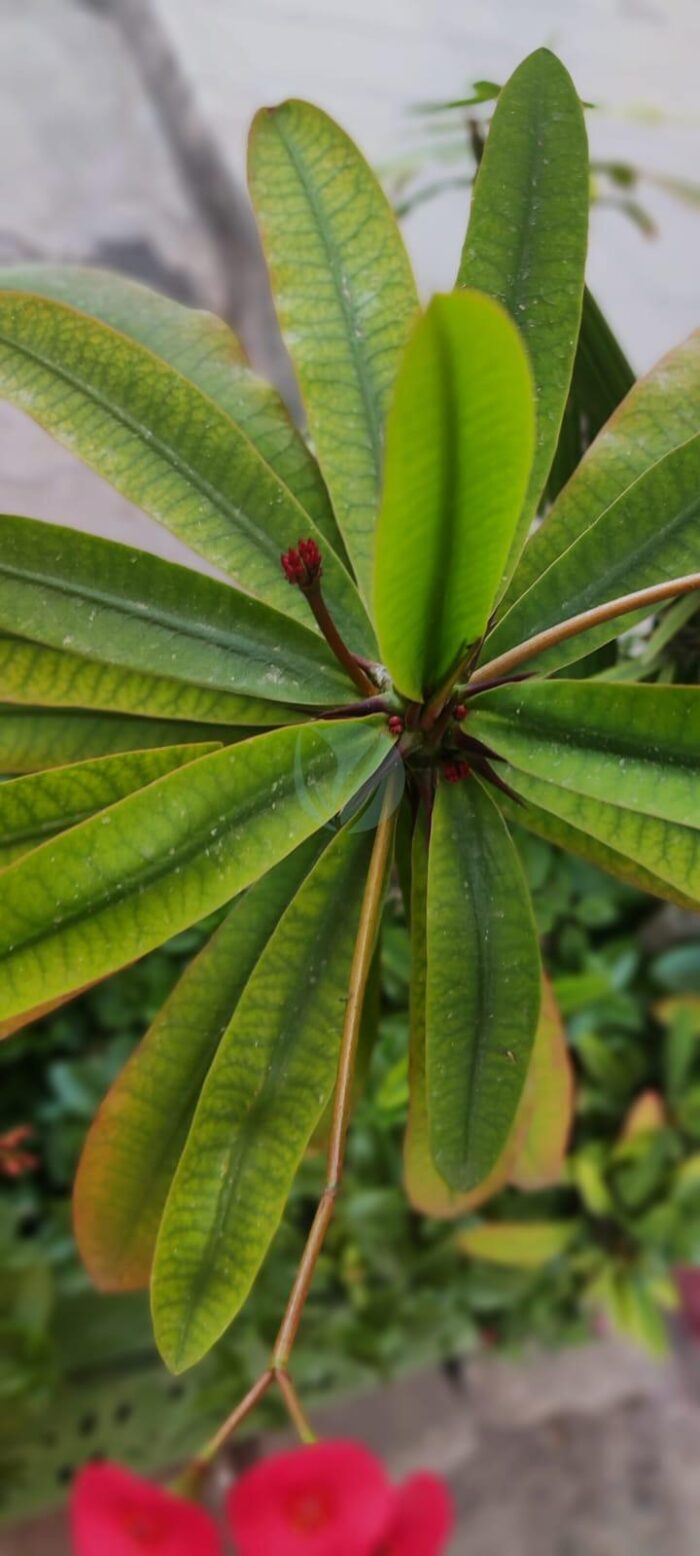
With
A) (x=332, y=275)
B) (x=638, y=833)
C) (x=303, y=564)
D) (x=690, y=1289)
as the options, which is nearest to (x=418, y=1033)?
(x=638, y=833)

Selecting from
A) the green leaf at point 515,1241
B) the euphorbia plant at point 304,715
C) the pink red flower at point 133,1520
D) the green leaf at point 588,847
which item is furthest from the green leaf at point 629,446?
the green leaf at point 515,1241

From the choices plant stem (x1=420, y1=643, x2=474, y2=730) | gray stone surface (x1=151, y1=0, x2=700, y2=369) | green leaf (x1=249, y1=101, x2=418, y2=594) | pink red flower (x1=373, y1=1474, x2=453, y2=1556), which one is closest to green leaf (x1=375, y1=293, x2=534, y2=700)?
plant stem (x1=420, y1=643, x2=474, y2=730)

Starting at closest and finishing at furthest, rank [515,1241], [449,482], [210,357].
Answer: [449,482], [210,357], [515,1241]

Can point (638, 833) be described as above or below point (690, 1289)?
above

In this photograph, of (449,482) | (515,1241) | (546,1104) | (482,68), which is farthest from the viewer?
(482,68)

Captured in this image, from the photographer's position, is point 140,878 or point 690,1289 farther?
point 690,1289

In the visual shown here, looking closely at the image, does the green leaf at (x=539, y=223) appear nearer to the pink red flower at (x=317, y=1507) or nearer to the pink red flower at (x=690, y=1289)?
the pink red flower at (x=317, y=1507)

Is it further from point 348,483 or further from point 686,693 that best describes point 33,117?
point 686,693

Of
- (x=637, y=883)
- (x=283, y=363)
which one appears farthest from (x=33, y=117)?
(x=637, y=883)

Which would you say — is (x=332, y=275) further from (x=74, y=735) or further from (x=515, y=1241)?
(x=515, y=1241)
